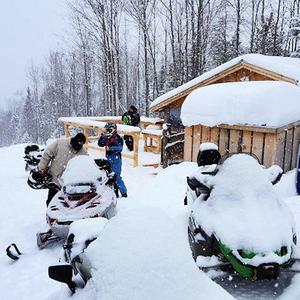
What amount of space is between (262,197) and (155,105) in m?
10.8

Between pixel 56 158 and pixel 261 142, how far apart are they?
4.41 metres

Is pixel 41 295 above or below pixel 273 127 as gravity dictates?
below

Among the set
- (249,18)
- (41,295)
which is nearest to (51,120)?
(249,18)

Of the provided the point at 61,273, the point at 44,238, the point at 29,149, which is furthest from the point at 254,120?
the point at 29,149

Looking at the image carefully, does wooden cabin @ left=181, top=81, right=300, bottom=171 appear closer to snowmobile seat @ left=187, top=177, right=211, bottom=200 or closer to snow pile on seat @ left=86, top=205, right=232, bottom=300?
snowmobile seat @ left=187, top=177, right=211, bottom=200

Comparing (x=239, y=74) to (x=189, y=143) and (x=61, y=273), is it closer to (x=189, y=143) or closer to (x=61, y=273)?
(x=189, y=143)

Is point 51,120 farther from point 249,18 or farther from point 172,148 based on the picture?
point 172,148

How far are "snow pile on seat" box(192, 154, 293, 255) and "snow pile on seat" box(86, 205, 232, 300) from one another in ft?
5.18

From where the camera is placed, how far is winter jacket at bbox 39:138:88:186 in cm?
575

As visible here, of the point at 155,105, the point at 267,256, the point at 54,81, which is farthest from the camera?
the point at 54,81

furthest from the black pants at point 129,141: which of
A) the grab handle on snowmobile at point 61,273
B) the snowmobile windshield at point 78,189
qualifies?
the grab handle on snowmobile at point 61,273

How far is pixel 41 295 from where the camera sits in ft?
12.6

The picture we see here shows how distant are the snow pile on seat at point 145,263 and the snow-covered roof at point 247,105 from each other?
558 cm

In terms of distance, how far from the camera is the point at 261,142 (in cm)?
733
